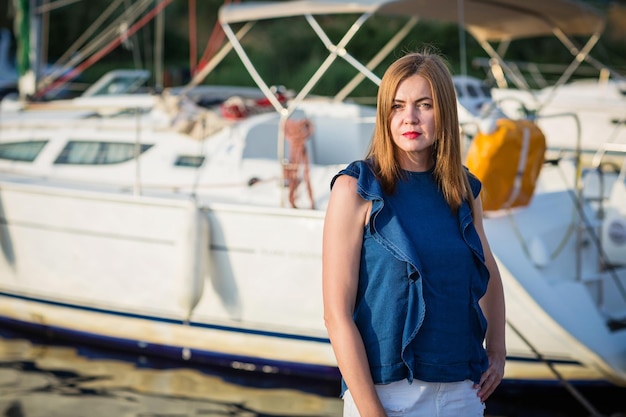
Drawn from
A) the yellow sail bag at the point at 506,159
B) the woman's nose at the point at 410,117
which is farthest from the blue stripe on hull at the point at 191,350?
the woman's nose at the point at 410,117

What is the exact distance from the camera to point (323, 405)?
19.8 feet

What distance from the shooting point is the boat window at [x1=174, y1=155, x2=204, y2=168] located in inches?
281

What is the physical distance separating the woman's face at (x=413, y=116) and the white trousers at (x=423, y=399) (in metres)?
0.62

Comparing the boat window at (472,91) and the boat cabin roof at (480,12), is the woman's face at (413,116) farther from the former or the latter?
the boat window at (472,91)

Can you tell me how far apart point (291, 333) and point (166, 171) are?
1.81 meters

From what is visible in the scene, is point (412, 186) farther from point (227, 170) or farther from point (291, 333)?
point (227, 170)

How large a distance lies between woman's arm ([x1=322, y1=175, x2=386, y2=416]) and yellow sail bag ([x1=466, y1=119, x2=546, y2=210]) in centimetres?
345

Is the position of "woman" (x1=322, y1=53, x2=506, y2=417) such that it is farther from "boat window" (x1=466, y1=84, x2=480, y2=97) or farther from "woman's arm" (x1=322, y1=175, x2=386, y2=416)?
"boat window" (x1=466, y1=84, x2=480, y2=97)

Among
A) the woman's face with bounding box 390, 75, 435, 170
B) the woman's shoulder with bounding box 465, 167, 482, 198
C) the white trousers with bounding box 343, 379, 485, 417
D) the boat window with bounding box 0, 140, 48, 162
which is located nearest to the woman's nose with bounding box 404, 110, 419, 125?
the woman's face with bounding box 390, 75, 435, 170

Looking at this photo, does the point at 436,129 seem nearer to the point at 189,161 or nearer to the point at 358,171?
the point at 358,171

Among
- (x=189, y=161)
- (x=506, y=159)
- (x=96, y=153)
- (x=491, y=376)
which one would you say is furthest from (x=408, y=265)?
(x=96, y=153)

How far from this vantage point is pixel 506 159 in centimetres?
566

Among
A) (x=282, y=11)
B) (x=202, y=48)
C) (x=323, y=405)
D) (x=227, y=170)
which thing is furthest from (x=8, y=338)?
(x=202, y=48)

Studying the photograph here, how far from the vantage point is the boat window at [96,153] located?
7.51 m
